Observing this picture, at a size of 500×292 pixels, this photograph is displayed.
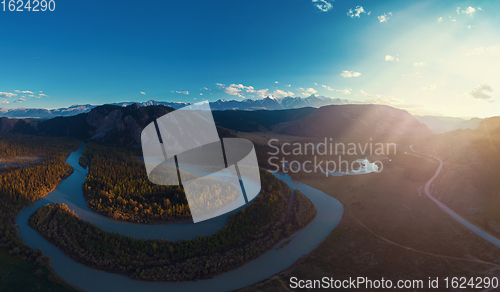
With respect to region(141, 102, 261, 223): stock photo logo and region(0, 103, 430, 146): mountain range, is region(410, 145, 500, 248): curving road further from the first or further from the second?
region(0, 103, 430, 146): mountain range

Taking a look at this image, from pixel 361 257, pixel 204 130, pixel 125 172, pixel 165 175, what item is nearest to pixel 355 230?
pixel 361 257

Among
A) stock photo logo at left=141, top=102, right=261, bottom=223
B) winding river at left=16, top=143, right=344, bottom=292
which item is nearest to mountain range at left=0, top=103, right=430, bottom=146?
stock photo logo at left=141, top=102, right=261, bottom=223

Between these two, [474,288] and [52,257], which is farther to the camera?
[52,257]

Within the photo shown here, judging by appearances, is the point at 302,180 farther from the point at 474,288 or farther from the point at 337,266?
the point at 474,288

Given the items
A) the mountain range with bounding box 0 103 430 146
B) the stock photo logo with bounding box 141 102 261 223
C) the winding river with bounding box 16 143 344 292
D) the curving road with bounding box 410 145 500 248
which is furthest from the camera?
the mountain range with bounding box 0 103 430 146

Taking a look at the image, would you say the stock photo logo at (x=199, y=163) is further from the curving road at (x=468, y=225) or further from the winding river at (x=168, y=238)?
the curving road at (x=468, y=225)

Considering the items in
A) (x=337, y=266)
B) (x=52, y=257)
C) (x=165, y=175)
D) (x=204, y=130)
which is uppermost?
(x=204, y=130)

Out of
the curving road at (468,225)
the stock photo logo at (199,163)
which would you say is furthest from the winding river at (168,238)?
the curving road at (468,225)
